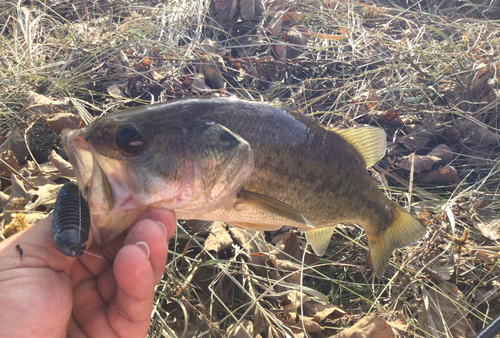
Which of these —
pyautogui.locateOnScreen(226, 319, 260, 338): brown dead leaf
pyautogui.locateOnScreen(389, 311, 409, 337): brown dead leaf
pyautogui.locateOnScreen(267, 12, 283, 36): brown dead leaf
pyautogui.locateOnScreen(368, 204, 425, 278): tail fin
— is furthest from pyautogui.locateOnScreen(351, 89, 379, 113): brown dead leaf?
pyautogui.locateOnScreen(226, 319, 260, 338): brown dead leaf

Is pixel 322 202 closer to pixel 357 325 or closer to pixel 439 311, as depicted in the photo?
pixel 357 325

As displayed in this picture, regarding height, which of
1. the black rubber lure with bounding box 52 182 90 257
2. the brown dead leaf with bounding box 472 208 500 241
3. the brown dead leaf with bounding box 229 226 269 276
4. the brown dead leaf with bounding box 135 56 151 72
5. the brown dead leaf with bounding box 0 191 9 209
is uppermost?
the black rubber lure with bounding box 52 182 90 257

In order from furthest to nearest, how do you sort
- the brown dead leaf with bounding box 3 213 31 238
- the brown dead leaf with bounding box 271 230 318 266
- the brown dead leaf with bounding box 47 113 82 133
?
the brown dead leaf with bounding box 47 113 82 133 → the brown dead leaf with bounding box 271 230 318 266 → the brown dead leaf with bounding box 3 213 31 238

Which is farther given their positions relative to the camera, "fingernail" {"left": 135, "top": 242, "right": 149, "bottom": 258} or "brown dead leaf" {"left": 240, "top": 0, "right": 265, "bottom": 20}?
"brown dead leaf" {"left": 240, "top": 0, "right": 265, "bottom": 20}

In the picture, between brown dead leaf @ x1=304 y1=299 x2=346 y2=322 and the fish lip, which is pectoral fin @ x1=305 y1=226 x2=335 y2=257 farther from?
the fish lip

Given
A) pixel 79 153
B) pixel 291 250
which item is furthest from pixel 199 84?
pixel 79 153

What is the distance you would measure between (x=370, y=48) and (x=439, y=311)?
3695 mm

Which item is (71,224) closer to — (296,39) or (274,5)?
(296,39)

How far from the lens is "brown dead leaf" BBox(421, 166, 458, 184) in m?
3.09

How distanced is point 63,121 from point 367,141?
7.58ft

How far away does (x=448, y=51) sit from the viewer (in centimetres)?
454

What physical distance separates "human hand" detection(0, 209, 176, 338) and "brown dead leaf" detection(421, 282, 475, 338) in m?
1.86

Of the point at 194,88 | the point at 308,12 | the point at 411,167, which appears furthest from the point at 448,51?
the point at 194,88

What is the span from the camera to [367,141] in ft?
6.59
